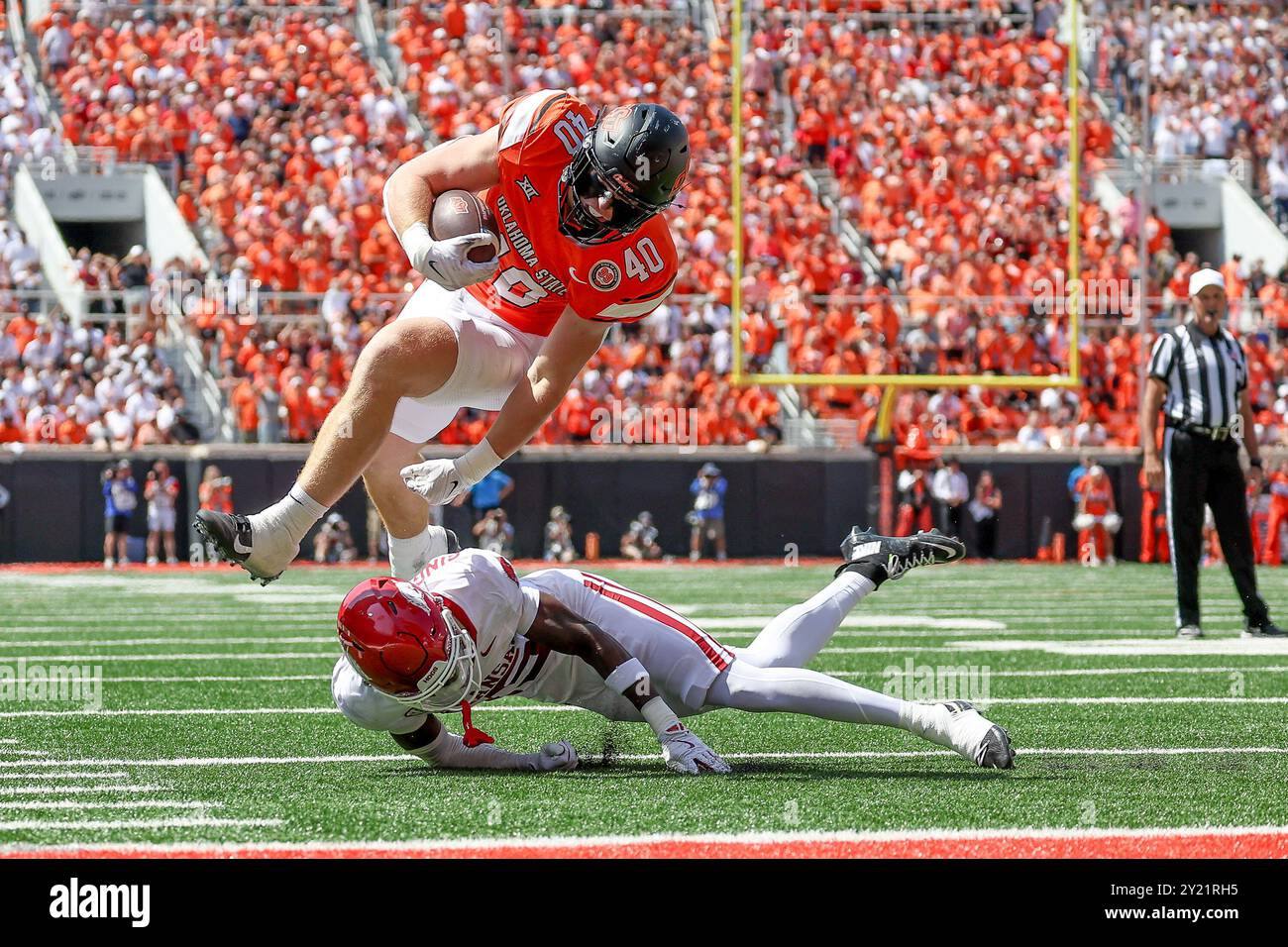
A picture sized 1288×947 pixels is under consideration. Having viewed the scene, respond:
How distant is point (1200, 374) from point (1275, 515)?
29.7 ft

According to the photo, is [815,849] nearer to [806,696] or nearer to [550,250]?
[806,696]

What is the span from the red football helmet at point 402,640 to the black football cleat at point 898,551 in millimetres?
Result: 1238

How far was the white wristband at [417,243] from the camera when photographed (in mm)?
4988

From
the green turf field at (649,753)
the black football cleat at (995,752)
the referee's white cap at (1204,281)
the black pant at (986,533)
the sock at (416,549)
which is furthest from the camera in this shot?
the black pant at (986,533)

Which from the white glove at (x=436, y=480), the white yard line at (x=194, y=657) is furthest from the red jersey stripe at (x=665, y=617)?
the white yard line at (x=194, y=657)

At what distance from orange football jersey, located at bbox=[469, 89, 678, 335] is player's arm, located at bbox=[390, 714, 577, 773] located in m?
1.40

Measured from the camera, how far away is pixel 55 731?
17.5 feet

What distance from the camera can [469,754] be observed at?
15.4 ft

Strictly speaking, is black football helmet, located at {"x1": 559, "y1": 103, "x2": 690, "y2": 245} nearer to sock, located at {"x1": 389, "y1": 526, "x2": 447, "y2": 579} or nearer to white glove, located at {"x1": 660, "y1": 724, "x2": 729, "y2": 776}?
sock, located at {"x1": 389, "y1": 526, "x2": 447, "y2": 579}

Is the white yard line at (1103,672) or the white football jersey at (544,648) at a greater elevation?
the white football jersey at (544,648)

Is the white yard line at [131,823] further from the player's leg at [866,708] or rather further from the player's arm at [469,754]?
the player's leg at [866,708]

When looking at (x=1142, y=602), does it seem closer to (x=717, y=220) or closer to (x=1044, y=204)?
(x=1044, y=204)
